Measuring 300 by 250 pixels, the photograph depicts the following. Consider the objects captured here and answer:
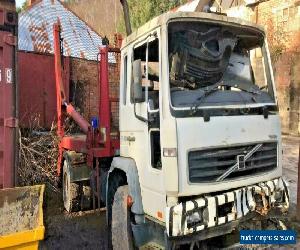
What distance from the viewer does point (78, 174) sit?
6.15 meters

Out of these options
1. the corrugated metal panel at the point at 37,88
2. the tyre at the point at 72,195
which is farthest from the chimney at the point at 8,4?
the corrugated metal panel at the point at 37,88

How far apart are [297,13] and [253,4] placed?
226cm

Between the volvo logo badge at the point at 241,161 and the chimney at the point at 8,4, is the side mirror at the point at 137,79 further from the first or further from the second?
the chimney at the point at 8,4

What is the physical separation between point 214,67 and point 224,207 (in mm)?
1450

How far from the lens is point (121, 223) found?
4055mm

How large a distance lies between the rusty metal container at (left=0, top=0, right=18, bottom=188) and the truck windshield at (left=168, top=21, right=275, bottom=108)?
1.55m

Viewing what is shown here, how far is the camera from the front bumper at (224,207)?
3.19 metres

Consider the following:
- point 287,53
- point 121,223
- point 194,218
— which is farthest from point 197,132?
point 287,53

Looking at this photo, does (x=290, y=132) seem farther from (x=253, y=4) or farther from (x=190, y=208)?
(x=190, y=208)

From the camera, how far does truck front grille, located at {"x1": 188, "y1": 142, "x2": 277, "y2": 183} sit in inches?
131

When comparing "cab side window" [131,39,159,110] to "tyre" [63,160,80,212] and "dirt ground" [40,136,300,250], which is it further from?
"tyre" [63,160,80,212]

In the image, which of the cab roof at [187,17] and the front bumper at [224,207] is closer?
the front bumper at [224,207]

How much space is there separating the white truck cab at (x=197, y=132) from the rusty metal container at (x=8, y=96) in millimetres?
1208

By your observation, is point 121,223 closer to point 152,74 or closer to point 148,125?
point 148,125
